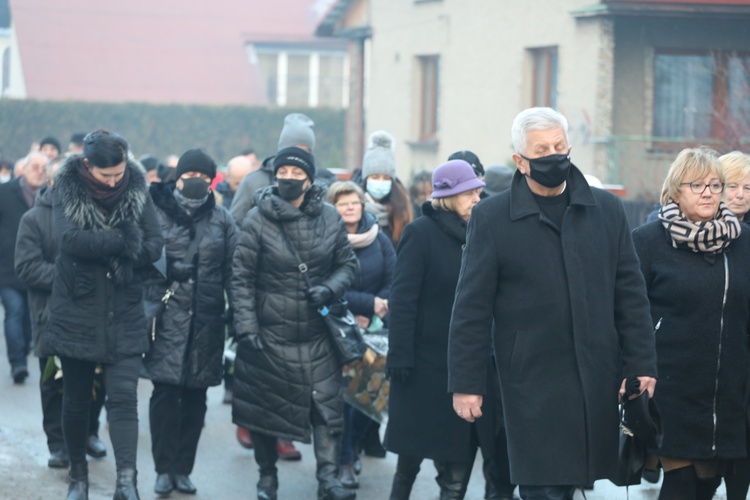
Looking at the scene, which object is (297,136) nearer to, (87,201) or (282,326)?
(282,326)

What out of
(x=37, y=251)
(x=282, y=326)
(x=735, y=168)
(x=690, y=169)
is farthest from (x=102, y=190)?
(x=735, y=168)

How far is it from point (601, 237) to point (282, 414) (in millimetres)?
2784

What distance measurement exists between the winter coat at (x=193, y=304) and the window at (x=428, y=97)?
1727 cm

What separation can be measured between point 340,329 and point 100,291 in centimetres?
138

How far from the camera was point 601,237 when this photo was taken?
17.4 feet

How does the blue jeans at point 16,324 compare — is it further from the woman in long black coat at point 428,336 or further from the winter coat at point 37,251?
the woman in long black coat at point 428,336

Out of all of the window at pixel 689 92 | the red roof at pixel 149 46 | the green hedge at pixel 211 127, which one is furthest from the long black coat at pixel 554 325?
the red roof at pixel 149 46

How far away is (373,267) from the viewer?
8.62 m

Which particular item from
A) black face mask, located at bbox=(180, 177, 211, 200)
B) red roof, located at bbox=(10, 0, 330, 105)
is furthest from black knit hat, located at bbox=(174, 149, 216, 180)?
red roof, located at bbox=(10, 0, 330, 105)

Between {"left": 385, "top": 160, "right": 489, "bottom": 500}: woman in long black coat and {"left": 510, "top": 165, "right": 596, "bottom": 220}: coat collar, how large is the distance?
1497mm

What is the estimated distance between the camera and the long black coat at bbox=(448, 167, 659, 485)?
519 centimetres

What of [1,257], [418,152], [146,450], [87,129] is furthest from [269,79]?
[146,450]

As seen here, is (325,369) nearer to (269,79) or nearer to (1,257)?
(1,257)

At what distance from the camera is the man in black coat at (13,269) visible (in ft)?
38.4
